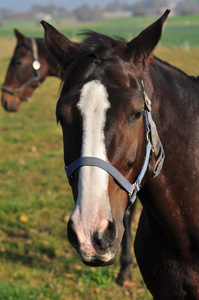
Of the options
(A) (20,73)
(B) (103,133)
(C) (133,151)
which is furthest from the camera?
(A) (20,73)

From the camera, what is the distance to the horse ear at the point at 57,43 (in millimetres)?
2359

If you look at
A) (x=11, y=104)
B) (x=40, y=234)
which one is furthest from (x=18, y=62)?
(x=40, y=234)

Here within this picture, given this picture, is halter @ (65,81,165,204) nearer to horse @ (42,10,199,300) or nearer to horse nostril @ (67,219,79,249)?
horse @ (42,10,199,300)

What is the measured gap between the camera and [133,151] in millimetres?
2014

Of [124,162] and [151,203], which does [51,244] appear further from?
[124,162]

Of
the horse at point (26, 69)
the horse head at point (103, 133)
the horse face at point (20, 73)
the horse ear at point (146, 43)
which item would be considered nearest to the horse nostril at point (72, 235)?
the horse head at point (103, 133)

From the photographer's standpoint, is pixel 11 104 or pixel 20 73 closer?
pixel 20 73

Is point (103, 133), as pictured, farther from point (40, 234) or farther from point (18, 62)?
point (18, 62)

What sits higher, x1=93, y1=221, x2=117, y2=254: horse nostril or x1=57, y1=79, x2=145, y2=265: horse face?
x1=57, y1=79, x2=145, y2=265: horse face

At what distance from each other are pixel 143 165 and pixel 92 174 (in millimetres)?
377

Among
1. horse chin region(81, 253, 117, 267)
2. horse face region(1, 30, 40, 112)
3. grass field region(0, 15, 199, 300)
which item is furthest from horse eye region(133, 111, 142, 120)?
horse face region(1, 30, 40, 112)

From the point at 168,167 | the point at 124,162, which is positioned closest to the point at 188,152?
the point at 168,167

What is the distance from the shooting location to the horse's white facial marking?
5.84 ft

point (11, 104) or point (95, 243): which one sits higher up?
point (95, 243)
